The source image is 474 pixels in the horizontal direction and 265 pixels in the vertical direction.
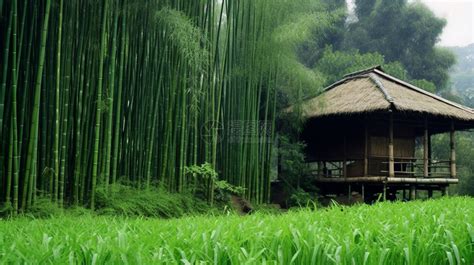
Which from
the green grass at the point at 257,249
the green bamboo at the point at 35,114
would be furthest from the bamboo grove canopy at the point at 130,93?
the green grass at the point at 257,249

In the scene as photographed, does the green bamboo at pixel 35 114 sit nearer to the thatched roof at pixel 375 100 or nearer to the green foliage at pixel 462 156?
the thatched roof at pixel 375 100

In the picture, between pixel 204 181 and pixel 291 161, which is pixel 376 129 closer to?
pixel 291 161

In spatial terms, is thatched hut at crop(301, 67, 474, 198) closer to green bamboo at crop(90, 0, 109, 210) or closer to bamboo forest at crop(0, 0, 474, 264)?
bamboo forest at crop(0, 0, 474, 264)

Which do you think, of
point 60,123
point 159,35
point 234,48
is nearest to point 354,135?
point 234,48

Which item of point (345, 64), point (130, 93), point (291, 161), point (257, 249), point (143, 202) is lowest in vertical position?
point (143, 202)

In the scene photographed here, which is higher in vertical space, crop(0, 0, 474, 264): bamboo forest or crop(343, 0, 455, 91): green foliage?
crop(343, 0, 455, 91): green foliage

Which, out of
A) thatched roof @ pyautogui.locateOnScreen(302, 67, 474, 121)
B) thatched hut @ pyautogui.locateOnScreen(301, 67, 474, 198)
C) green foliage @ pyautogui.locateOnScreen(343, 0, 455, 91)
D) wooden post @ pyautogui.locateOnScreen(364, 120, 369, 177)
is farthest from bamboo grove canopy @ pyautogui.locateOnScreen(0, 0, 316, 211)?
green foliage @ pyautogui.locateOnScreen(343, 0, 455, 91)

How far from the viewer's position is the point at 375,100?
29.4 feet

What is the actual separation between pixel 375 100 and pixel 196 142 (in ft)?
12.3

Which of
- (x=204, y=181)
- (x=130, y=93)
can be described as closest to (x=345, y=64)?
(x=204, y=181)

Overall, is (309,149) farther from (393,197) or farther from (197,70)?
(197,70)

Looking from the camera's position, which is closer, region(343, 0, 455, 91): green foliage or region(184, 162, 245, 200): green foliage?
region(184, 162, 245, 200): green foliage

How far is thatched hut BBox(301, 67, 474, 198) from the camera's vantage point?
30.1 ft

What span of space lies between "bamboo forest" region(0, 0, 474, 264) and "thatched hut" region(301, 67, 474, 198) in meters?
A: 0.05
